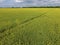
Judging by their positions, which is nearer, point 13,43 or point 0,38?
point 13,43

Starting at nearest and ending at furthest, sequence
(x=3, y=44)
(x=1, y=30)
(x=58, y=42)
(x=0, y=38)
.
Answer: (x=3, y=44) → (x=58, y=42) → (x=0, y=38) → (x=1, y=30)

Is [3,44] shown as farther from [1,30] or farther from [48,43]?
[1,30]

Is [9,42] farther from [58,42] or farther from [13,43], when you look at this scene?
[58,42]

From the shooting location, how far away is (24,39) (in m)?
6.78

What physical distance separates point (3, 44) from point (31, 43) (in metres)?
0.94

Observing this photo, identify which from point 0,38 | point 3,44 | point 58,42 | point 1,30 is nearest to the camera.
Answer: point 3,44

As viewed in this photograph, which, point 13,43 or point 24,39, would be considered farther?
point 24,39

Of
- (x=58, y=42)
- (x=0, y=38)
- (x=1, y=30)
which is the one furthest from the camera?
(x=1, y=30)

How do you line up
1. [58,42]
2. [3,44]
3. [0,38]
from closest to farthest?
[3,44] < [58,42] < [0,38]

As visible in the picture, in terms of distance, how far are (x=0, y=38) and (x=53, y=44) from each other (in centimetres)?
209

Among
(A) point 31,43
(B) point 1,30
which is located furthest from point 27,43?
(B) point 1,30

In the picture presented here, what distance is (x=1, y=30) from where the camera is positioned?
27.8ft

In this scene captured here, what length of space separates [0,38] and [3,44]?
1051 millimetres

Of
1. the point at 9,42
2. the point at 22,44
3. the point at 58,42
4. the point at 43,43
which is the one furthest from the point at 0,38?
the point at 58,42
